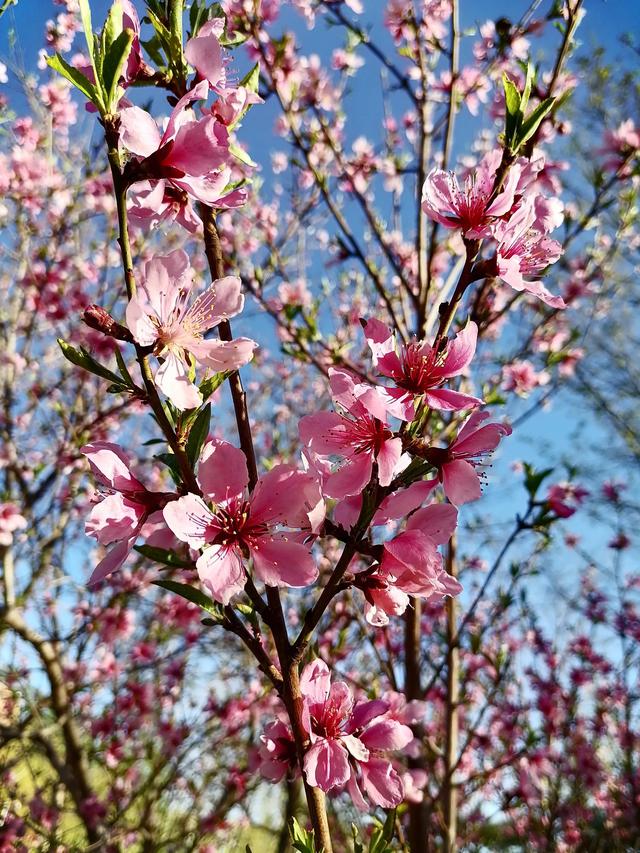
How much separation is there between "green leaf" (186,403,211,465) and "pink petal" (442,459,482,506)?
394 millimetres

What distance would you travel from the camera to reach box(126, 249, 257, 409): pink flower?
91cm

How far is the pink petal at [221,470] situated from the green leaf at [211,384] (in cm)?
9

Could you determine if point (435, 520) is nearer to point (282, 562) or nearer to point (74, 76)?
point (282, 562)

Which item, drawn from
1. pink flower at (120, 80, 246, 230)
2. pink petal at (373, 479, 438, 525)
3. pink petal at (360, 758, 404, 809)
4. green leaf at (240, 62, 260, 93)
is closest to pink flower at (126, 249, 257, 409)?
pink flower at (120, 80, 246, 230)

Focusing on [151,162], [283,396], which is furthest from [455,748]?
[283,396]

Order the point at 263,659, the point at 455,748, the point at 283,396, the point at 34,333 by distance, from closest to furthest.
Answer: the point at 263,659, the point at 455,748, the point at 34,333, the point at 283,396

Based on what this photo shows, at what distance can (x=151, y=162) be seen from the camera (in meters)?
0.94

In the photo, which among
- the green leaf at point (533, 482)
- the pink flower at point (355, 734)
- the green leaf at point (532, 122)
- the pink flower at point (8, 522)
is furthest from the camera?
the pink flower at point (8, 522)

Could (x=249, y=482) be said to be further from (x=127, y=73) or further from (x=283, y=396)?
(x=283, y=396)

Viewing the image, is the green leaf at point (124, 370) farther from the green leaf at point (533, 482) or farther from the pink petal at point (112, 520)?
the green leaf at point (533, 482)

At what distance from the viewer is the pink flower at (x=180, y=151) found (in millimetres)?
919

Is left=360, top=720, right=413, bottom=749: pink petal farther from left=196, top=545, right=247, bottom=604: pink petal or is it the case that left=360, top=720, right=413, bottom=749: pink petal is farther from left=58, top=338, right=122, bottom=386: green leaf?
left=58, top=338, right=122, bottom=386: green leaf

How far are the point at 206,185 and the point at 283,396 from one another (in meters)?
6.70

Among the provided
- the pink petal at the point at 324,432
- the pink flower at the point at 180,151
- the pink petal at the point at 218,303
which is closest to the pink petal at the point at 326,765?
the pink petal at the point at 324,432
